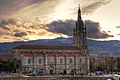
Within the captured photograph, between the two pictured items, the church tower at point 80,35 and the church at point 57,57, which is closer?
the church at point 57,57

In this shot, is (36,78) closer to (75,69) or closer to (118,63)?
(75,69)

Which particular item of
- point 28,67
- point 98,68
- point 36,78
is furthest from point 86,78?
point 98,68

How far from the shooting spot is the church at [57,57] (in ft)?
426

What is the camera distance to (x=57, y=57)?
13538 cm

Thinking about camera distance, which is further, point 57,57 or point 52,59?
point 57,57

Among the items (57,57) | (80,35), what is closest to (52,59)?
(57,57)

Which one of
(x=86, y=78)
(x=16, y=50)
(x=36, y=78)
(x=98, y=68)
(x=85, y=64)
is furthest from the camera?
(x=98, y=68)

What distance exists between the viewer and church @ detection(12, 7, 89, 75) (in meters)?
130

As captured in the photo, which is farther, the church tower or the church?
the church tower

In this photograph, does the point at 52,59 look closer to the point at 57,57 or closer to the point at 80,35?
the point at 57,57

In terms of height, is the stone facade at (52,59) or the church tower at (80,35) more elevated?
the church tower at (80,35)

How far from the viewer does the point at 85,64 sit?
139m

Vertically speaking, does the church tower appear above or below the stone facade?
above

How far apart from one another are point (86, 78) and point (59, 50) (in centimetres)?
3738
